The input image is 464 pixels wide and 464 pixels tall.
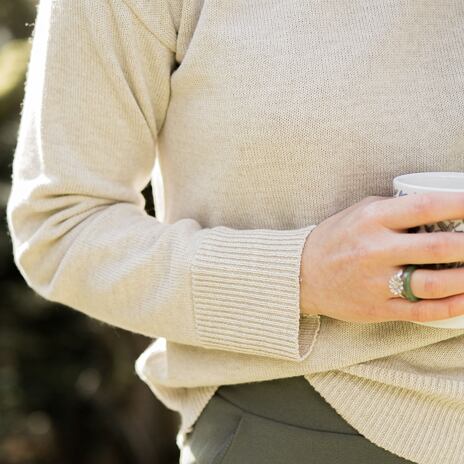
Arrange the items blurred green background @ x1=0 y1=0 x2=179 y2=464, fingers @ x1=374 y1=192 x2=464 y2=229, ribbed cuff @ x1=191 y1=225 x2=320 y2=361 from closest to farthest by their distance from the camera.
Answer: fingers @ x1=374 y1=192 x2=464 y2=229
ribbed cuff @ x1=191 y1=225 x2=320 y2=361
blurred green background @ x1=0 y1=0 x2=179 y2=464

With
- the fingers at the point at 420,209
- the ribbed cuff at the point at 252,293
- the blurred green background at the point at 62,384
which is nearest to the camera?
the fingers at the point at 420,209

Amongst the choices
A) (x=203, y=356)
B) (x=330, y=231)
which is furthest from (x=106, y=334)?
(x=330, y=231)

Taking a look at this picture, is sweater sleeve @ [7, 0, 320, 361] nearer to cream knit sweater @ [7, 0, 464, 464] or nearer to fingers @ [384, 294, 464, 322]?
cream knit sweater @ [7, 0, 464, 464]

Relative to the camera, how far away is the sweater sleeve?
3.92 feet

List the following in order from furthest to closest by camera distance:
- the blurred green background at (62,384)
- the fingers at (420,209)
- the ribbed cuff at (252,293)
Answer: the blurred green background at (62,384) < the ribbed cuff at (252,293) < the fingers at (420,209)

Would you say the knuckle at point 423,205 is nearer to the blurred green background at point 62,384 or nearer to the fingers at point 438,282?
the fingers at point 438,282

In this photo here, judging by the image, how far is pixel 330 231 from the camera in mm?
1120

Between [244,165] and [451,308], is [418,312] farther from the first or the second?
[244,165]

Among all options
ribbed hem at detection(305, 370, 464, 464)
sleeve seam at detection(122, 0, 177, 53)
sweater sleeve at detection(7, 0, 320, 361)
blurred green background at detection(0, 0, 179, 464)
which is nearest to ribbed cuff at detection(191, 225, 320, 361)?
sweater sleeve at detection(7, 0, 320, 361)

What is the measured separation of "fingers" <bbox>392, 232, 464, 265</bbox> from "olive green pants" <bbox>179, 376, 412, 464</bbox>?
0.27 m

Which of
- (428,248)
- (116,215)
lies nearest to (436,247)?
(428,248)

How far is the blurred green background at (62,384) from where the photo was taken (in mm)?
3461

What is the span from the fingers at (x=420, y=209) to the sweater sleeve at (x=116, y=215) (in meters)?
0.17

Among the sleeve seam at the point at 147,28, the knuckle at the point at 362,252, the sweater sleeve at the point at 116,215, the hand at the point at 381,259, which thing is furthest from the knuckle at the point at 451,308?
the sleeve seam at the point at 147,28
